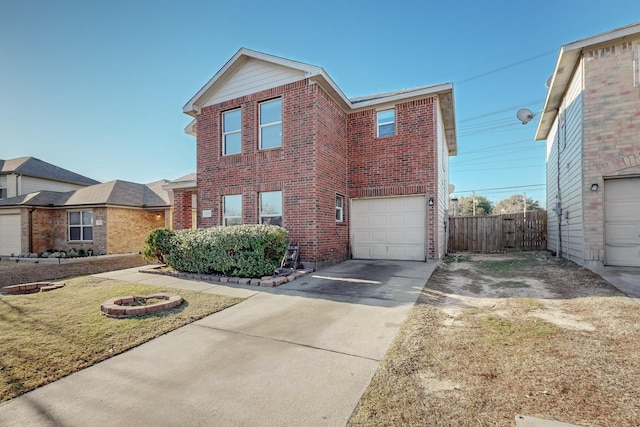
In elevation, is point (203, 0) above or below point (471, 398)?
above

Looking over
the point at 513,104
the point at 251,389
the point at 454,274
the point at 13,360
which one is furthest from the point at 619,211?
the point at 513,104

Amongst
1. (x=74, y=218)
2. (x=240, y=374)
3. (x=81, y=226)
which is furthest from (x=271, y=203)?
(x=74, y=218)

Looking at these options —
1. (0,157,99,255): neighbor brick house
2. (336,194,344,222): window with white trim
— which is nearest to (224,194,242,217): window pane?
(336,194,344,222): window with white trim

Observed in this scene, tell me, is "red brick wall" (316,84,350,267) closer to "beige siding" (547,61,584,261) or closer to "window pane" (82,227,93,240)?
"beige siding" (547,61,584,261)

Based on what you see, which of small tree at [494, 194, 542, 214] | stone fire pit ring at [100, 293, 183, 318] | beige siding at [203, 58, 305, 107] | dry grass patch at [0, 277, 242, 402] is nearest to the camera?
dry grass patch at [0, 277, 242, 402]

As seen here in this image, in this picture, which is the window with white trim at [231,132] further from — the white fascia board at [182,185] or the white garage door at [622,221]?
the white garage door at [622,221]

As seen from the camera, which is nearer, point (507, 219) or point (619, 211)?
point (619, 211)

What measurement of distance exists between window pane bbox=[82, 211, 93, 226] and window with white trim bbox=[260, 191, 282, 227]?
11.4 meters

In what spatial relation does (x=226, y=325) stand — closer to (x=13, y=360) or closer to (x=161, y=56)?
(x=13, y=360)

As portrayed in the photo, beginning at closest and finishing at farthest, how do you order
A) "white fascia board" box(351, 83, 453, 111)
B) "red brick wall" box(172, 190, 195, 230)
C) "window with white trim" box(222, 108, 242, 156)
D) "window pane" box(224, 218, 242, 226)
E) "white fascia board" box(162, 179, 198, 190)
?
"white fascia board" box(351, 83, 453, 111) < "window pane" box(224, 218, 242, 226) < "window with white trim" box(222, 108, 242, 156) < "white fascia board" box(162, 179, 198, 190) < "red brick wall" box(172, 190, 195, 230)

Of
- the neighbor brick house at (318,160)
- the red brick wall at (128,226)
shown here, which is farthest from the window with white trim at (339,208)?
the red brick wall at (128,226)

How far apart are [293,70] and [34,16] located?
7230 mm

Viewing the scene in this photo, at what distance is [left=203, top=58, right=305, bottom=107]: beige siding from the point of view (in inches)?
368

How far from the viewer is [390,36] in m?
12.4
